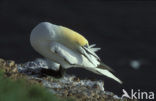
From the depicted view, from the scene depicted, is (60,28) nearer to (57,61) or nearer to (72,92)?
(57,61)

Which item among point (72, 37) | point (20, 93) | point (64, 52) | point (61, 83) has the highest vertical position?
point (72, 37)

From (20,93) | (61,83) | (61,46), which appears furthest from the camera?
(61,46)

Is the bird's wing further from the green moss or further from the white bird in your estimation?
the green moss

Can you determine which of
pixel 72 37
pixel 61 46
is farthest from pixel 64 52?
pixel 72 37

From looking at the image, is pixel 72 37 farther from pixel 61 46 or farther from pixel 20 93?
pixel 20 93

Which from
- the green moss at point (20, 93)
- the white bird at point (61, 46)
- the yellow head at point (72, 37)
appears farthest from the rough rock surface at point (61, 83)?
the green moss at point (20, 93)

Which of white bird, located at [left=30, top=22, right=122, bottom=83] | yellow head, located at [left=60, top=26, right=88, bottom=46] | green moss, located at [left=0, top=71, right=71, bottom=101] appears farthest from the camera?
yellow head, located at [left=60, top=26, right=88, bottom=46]

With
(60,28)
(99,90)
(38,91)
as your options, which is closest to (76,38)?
(60,28)

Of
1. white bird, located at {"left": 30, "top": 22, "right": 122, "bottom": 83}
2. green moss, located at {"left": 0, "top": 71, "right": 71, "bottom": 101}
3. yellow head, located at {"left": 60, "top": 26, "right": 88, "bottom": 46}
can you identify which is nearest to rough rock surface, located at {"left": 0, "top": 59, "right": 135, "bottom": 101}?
white bird, located at {"left": 30, "top": 22, "right": 122, "bottom": 83}
